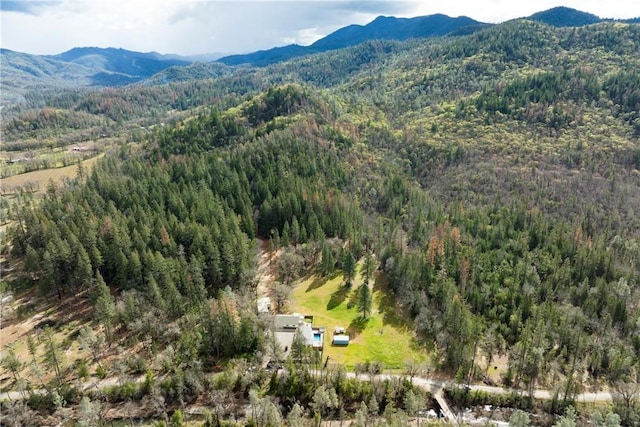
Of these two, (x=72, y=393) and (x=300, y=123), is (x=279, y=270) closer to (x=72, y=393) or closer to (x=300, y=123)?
(x=72, y=393)

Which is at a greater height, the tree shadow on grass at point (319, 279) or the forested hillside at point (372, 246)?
the forested hillside at point (372, 246)

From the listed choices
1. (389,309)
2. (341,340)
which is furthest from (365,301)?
(341,340)

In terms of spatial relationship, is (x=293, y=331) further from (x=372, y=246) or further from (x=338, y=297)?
(x=372, y=246)

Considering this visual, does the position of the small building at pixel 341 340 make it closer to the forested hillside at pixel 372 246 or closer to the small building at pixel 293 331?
the small building at pixel 293 331

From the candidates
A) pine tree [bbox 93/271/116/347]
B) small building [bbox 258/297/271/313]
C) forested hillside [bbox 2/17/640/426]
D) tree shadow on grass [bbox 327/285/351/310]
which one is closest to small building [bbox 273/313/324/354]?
forested hillside [bbox 2/17/640/426]

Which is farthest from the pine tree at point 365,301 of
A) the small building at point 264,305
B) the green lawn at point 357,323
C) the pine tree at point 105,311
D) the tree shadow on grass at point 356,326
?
the pine tree at point 105,311

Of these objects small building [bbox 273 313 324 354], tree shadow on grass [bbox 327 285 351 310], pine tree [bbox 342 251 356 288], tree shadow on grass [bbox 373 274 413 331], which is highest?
pine tree [bbox 342 251 356 288]

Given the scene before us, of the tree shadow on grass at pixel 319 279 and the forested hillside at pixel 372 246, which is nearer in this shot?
the forested hillside at pixel 372 246

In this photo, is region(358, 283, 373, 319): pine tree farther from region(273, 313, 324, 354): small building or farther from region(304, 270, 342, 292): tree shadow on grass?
region(304, 270, 342, 292): tree shadow on grass

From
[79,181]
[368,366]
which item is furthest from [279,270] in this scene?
[79,181]
